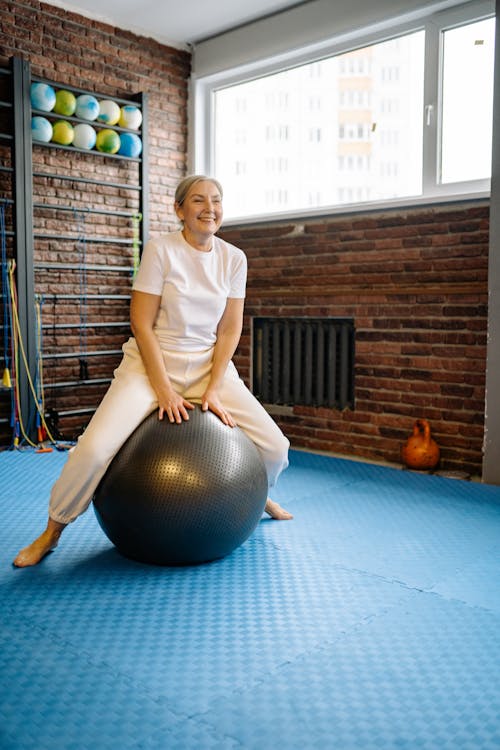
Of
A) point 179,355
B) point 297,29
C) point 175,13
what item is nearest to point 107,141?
point 175,13

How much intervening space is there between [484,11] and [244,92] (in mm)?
1972

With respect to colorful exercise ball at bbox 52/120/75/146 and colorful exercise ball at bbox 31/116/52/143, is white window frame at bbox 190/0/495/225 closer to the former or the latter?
colorful exercise ball at bbox 52/120/75/146

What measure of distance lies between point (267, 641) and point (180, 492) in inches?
21.6

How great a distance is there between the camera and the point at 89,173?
4.84 metres

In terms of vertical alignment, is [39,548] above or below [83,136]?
below

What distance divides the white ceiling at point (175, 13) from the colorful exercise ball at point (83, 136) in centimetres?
80

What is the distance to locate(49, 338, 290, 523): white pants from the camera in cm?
232

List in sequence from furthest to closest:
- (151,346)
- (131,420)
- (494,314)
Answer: (494,314) < (151,346) < (131,420)

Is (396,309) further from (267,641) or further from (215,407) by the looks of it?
(267,641)

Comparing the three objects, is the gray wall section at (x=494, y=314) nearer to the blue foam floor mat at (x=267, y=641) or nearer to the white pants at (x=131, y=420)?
the blue foam floor mat at (x=267, y=641)

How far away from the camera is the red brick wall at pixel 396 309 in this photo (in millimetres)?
3783

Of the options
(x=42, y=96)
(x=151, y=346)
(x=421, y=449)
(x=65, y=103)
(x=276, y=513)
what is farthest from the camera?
(x=65, y=103)

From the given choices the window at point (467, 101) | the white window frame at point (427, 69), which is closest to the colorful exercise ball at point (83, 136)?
the white window frame at point (427, 69)

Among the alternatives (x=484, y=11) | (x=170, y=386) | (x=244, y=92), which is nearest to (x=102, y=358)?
(x=244, y=92)
